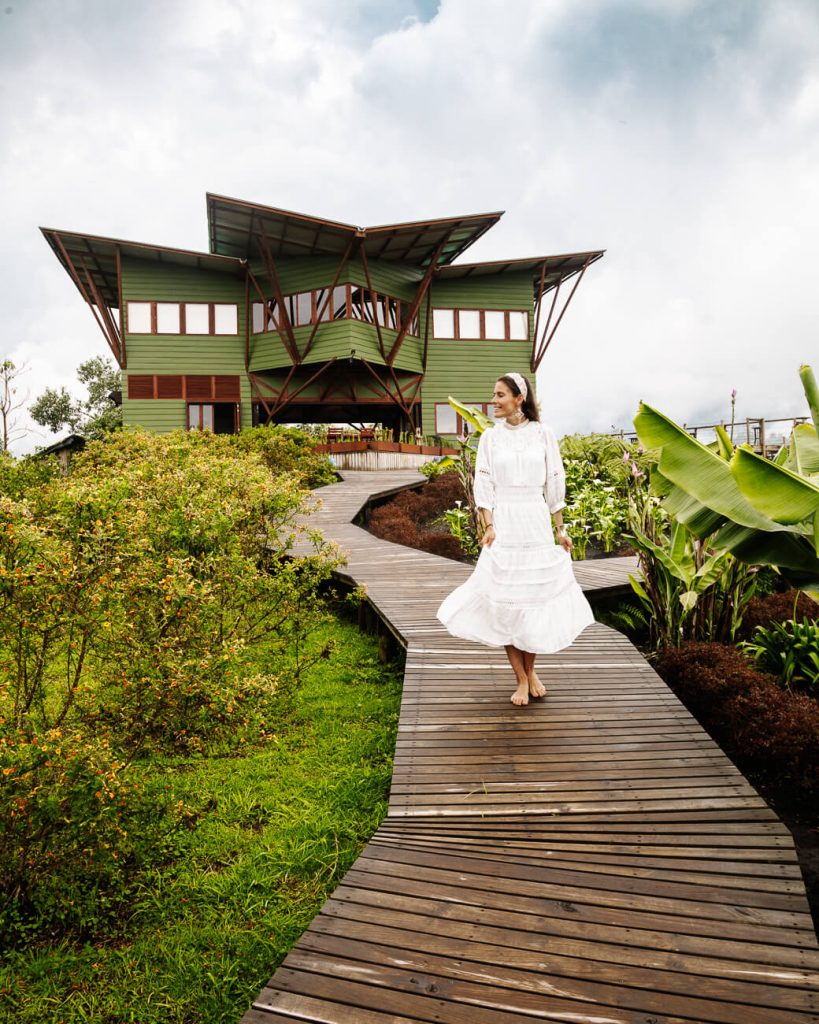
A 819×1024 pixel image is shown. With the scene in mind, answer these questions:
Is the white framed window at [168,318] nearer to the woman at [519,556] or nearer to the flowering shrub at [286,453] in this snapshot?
the flowering shrub at [286,453]

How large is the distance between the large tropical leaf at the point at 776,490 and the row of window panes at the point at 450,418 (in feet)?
75.8

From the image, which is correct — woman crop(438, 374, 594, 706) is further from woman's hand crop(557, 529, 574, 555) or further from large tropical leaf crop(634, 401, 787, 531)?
large tropical leaf crop(634, 401, 787, 531)

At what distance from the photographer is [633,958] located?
2320mm

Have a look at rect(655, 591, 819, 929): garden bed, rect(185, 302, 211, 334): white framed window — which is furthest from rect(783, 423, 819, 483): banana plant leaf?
rect(185, 302, 211, 334): white framed window

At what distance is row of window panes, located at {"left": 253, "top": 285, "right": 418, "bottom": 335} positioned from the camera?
23.3 m

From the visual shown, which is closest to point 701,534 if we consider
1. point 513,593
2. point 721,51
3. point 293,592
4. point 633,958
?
point 513,593

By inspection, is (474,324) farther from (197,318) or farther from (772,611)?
(772,611)

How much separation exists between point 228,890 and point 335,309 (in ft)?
72.1

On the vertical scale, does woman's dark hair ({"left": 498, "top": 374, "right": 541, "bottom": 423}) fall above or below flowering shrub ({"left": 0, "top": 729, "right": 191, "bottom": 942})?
above

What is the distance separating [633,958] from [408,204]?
5978 inches

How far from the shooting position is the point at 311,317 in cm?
2373

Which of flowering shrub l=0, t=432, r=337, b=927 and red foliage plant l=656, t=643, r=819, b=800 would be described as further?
red foliage plant l=656, t=643, r=819, b=800

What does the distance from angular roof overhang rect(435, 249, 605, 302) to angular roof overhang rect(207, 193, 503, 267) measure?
0.81 meters

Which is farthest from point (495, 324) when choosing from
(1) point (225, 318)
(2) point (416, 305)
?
(1) point (225, 318)
